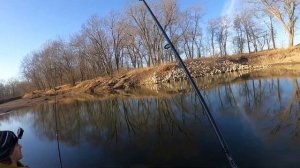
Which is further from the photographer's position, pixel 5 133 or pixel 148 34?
pixel 148 34

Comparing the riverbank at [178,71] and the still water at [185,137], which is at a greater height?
the riverbank at [178,71]

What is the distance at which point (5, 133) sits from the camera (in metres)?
2.84

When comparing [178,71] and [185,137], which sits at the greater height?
[178,71]

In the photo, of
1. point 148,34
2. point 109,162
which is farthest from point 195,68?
point 109,162

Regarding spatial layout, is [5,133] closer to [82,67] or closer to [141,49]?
[141,49]

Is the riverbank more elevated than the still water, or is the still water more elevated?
the riverbank

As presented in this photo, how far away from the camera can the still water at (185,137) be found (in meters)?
8.90

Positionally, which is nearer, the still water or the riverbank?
the still water

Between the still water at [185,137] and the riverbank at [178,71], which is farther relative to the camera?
the riverbank at [178,71]

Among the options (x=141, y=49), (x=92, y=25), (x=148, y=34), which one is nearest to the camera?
(x=148, y=34)

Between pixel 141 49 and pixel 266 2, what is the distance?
31468 mm

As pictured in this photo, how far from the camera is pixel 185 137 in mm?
11711

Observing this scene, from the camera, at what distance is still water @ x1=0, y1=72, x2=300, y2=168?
8.90m

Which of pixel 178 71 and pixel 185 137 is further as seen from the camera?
pixel 178 71
